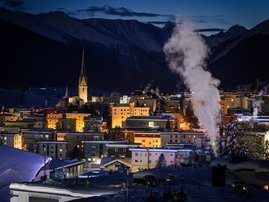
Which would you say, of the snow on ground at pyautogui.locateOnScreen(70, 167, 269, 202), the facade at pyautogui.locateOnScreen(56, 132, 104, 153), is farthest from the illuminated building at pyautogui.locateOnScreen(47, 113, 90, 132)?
the snow on ground at pyautogui.locateOnScreen(70, 167, 269, 202)

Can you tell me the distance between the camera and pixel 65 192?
19.6 feet

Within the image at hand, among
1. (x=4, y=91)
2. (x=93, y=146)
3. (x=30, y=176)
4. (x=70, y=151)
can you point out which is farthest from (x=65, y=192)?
(x=4, y=91)

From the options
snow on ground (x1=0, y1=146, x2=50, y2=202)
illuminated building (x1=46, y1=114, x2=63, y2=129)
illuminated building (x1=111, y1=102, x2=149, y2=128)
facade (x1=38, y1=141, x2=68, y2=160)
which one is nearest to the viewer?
snow on ground (x1=0, y1=146, x2=50, y2=202)

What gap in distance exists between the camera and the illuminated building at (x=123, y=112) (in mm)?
37312

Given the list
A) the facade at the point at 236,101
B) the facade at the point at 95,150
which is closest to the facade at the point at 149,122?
the facade at the point at 95,150

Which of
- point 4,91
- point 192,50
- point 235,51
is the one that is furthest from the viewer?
point 235,51

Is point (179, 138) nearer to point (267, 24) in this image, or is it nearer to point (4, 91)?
point (4, 91)

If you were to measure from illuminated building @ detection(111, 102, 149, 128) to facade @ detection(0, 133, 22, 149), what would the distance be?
7382 millimetres

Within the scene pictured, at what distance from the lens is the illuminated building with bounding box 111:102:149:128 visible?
122 feet

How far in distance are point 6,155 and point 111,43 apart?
472 ft

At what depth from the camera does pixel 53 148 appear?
28.3 metres

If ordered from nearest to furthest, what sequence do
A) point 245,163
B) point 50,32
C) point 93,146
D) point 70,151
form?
point 245,163
point 93,146
point 70,151
point 50,32

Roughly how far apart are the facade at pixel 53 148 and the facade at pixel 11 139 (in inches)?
102

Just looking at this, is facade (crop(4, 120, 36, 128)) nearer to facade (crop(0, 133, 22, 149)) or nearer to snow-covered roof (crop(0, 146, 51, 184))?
facade (crop(0, 133, 22, 149))
